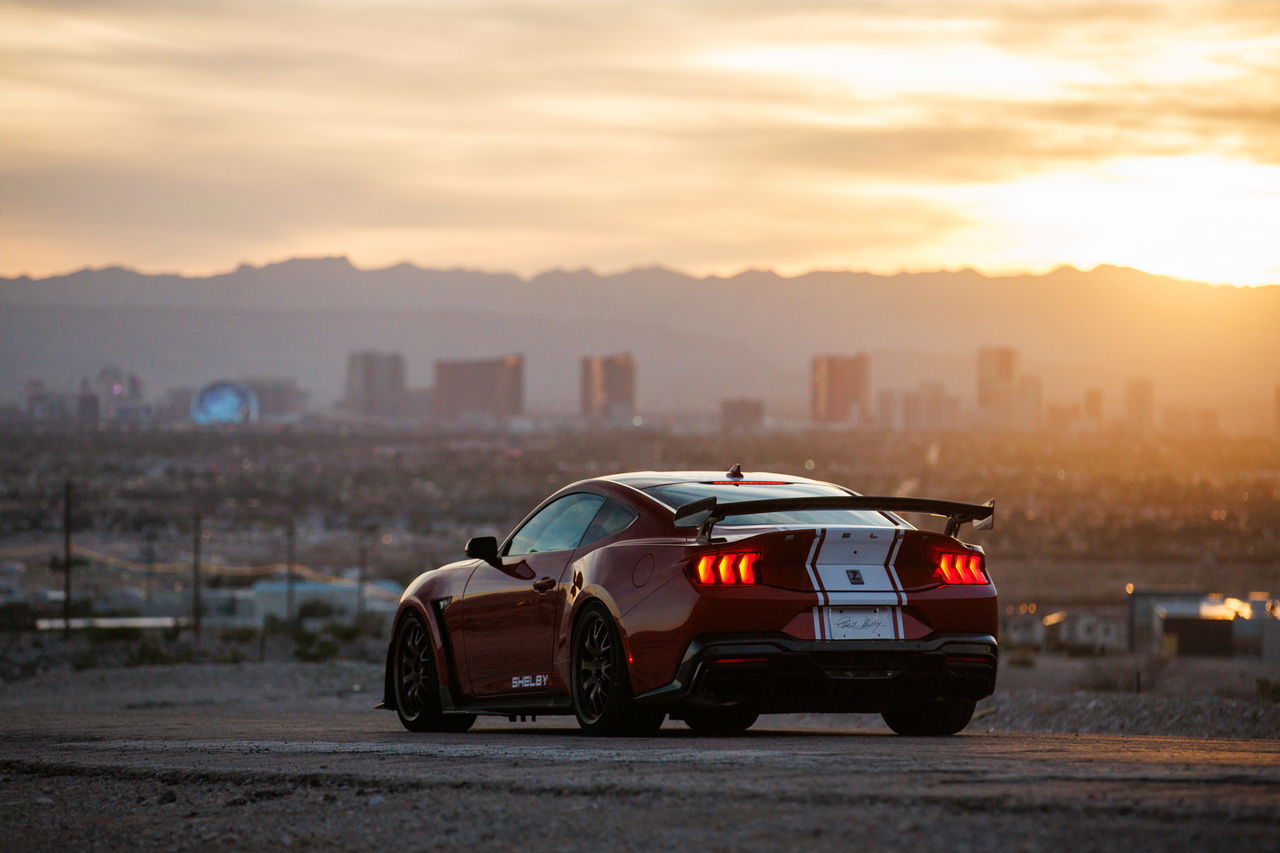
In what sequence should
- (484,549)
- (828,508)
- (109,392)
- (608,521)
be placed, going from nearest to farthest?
(828,508)
(608,521)
(484,549)
(109,392)

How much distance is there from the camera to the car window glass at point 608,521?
→ 983 cm

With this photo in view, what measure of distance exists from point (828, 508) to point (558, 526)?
1.74 meters

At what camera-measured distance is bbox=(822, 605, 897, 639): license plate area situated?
9141 mm

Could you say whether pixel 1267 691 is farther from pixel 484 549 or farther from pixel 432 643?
pixel 484 549

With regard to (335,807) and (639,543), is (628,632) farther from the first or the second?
(335,807)

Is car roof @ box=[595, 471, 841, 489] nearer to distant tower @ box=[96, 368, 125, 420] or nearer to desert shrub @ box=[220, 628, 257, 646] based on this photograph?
desert shrub @ box=[220, 628, 257, 646]

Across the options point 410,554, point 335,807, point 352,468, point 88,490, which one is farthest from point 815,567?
point 352,468

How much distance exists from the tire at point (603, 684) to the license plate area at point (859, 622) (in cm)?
104

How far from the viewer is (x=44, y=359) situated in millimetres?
166750

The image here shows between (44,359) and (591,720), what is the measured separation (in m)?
167

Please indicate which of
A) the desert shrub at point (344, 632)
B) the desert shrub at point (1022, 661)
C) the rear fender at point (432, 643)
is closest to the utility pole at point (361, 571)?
the desert shrub at point (344, 632)

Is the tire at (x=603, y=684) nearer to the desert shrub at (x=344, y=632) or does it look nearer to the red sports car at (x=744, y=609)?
the red sports car at (x=744, y=609)

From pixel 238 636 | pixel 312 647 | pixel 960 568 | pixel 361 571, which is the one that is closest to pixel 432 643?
pixel 960 568

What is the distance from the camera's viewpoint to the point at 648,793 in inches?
264
